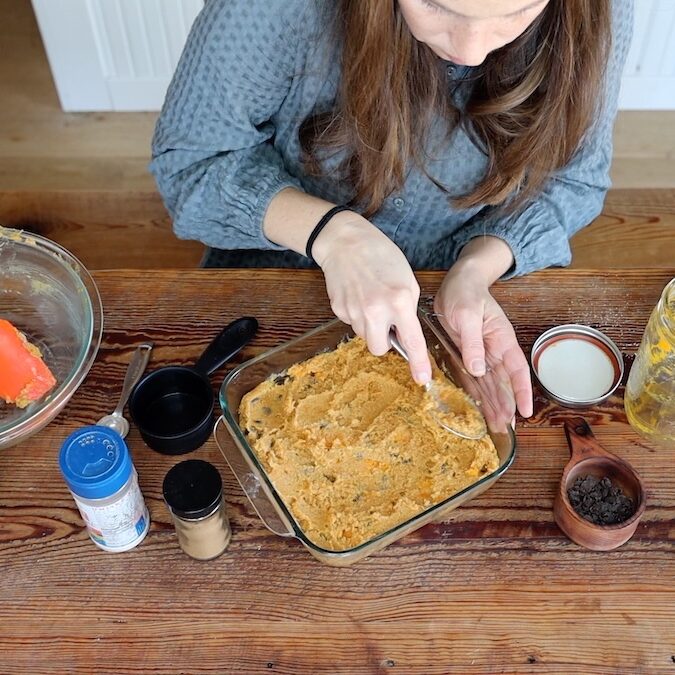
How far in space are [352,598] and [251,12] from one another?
0.83 metres

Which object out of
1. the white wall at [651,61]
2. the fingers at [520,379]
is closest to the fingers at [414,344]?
the fingers at [520,379]

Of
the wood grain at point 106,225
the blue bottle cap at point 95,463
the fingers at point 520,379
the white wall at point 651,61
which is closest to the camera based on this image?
the blue bottle cap at point 95,463

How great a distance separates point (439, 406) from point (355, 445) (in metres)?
0.14

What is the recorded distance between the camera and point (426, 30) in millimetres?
975

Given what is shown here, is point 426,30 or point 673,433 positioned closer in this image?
point 426,30

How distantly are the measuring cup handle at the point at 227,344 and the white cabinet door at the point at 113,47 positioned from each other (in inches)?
56.2

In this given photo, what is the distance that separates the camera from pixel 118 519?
963 millimetres

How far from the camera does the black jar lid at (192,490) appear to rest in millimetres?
937

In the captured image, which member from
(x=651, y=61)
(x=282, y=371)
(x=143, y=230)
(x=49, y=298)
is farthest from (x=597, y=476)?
(x=651, y=61)

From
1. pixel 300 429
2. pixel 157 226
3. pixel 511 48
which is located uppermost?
pixel 511 48

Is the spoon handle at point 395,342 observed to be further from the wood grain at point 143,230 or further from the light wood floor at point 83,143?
the light wood floor at point 83,143

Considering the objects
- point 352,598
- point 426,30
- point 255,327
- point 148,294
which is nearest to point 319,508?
point 352,598

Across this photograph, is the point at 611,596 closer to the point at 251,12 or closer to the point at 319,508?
the point at 319,508

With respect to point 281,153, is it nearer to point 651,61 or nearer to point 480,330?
point 480,330
